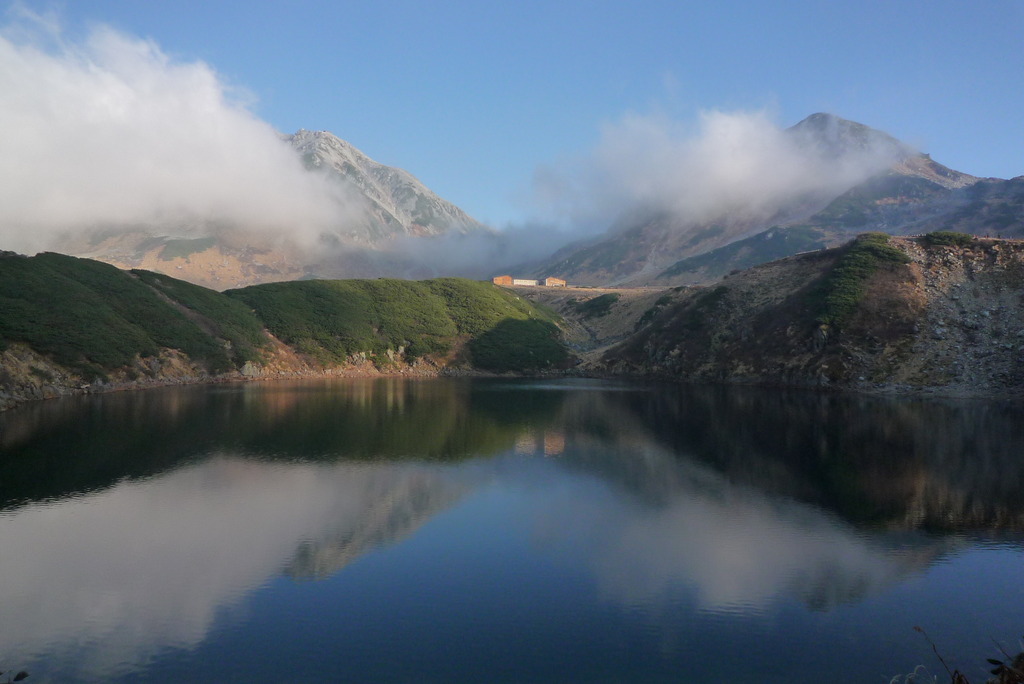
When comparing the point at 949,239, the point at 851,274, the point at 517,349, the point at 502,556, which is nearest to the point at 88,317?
the point at 517,349

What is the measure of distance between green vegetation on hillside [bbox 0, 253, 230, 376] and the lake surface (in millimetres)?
25420

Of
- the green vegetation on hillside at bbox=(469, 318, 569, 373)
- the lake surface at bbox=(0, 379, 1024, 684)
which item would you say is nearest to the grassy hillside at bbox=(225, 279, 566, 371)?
the green vegetation on hillside at bbox=(469, 318, 569, 373)

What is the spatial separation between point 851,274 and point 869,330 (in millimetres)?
13031

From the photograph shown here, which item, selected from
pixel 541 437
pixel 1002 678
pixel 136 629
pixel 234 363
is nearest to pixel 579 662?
pixel 1002 678

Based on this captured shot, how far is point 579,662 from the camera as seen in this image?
11.7 metres

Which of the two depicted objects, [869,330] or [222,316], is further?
[222,316]

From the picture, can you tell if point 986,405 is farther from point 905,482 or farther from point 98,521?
point 98,521

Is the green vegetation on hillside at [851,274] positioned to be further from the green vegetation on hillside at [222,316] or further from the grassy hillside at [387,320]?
the green vegetation on hillside at [222,316]

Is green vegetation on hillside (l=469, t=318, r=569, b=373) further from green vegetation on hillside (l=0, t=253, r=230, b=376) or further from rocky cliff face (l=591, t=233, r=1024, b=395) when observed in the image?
green vegetation on hillside (l=0, t=253, r=230, b=376)

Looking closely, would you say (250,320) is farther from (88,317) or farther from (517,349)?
(517,349)

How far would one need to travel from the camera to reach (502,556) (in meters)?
17.4

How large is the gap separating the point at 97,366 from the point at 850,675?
2669 inches

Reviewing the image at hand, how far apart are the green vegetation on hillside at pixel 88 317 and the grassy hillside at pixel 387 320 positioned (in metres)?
16.9

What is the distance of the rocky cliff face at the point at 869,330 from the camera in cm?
6212
